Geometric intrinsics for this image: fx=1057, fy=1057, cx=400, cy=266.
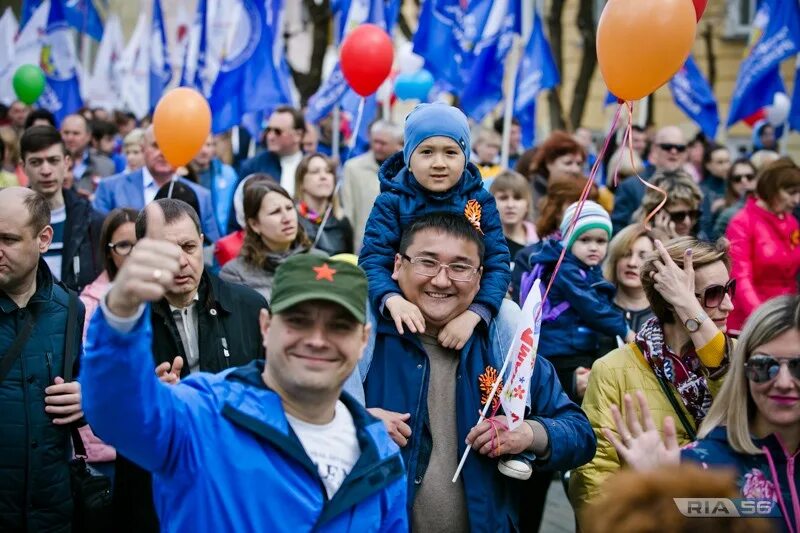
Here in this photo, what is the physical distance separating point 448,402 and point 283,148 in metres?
6.20

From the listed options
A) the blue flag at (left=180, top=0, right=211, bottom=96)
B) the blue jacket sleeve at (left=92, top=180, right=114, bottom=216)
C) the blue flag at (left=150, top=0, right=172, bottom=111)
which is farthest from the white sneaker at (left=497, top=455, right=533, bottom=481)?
the blue flag at (left=150, top=0, right=172, bottom=111)

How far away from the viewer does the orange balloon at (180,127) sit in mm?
7309

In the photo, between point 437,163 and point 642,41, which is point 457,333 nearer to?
point 437,163

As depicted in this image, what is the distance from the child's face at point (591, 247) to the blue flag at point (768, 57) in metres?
7.03

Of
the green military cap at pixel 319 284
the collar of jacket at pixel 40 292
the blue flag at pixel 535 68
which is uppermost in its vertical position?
the blue flag at pixel 535 68

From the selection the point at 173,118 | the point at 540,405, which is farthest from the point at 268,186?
the point at 540,405

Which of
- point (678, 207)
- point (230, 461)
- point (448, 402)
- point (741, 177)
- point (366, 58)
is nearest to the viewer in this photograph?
point (230, 461)

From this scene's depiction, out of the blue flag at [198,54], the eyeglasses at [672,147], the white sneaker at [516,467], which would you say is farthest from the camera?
the blue flag at [198,54]

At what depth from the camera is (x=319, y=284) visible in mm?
2836

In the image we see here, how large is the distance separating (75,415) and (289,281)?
74.1 inches

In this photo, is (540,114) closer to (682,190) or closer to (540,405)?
(682,190)

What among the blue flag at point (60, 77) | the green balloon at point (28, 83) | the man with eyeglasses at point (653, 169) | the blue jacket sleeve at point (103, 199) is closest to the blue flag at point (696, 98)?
the man with eyeglasses at point (653, 169)

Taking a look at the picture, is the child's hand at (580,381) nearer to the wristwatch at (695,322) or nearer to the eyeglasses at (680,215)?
the wristwatch at (695,322)

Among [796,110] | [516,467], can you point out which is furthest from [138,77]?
[516,467]
